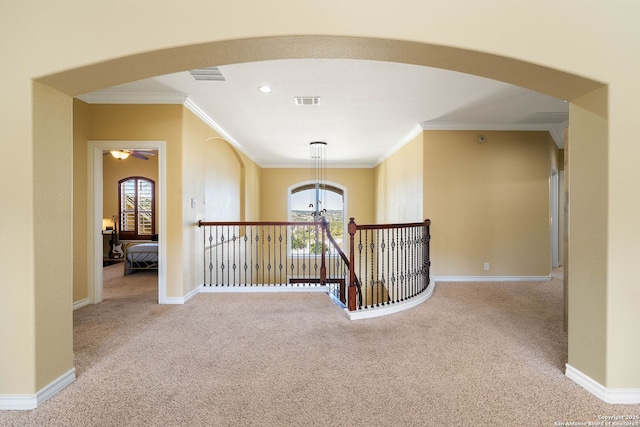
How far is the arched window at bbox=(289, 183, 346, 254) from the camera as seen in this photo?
9527 mm

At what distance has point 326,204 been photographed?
31.8 ft

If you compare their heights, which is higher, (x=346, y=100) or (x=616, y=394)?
(x=346, y=100)

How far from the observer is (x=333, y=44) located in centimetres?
182

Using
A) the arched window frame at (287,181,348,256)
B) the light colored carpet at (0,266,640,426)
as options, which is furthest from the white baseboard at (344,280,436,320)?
the arched window frame at (287,181,348,256)

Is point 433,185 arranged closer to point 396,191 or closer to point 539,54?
point 396,191

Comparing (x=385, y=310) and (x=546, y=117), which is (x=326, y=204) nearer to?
(x=546, y=117)

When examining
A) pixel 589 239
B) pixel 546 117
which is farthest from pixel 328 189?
pixel 589 239

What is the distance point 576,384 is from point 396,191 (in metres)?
4.94

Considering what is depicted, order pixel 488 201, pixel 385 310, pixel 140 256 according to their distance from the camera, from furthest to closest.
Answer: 1. pixel 140 256
2. pixel 488 201
3. pixel 385 310

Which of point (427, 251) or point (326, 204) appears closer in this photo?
point (427, 251)

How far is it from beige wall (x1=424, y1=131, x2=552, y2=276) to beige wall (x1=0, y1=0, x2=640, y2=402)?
3.07 m

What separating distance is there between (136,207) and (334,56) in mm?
7960

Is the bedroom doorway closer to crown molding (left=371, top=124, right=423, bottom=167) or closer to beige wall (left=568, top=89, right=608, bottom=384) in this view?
crown molding (left=371, top=124, right=423, bottom=167)

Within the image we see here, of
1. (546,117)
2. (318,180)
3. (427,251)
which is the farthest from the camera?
(318,180)
